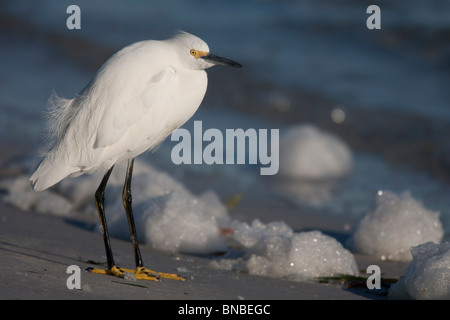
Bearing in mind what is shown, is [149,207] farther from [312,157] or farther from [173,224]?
[312,157]

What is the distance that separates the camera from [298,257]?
4.58 m

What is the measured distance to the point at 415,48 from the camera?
39.0ft

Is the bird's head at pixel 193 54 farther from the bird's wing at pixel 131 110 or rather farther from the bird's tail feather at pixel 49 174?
the bird's tail feather at pixel 49 174

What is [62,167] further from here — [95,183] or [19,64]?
[19,64]

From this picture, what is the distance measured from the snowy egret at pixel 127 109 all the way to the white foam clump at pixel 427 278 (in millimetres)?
1352

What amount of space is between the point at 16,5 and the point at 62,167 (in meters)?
13.7

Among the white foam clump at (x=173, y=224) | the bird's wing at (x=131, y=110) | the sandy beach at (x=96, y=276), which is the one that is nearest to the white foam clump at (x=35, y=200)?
the sandy beach at (x=96, y=276)

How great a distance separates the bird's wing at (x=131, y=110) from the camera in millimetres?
4121

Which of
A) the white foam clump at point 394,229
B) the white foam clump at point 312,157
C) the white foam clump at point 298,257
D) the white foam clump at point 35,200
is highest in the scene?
the white foam clump at point 312,157

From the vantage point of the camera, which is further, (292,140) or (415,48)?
(415,48)

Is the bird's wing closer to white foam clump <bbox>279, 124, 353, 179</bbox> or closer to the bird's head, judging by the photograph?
the bird's head

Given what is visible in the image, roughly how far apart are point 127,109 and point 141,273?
0.97 meters
